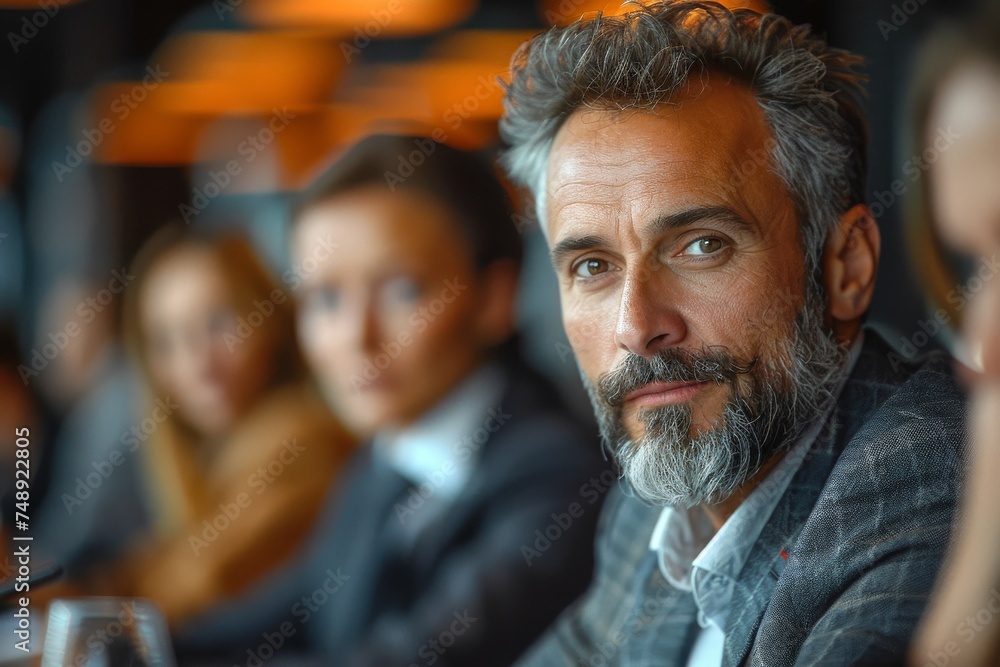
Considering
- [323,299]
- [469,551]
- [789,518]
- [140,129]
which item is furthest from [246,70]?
[789,518]

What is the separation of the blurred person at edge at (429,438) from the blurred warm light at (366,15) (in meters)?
0.17

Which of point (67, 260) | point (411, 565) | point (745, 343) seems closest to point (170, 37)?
point (67, 260)

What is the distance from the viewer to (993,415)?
0.91 meters

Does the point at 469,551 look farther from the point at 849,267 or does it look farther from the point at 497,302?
the point at 849,267

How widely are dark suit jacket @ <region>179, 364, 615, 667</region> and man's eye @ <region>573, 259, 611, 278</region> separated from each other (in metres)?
0.31

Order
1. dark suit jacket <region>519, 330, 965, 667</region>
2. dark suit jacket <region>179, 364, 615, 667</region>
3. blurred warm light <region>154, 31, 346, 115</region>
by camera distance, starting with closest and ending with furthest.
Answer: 1. dark suit jacket <region>519, 330, 965, 667</region>
2. dark suit jacket <region>179, 364, 615, 667</region>
3. blurred warm light <region>154, 31, 346, 115</region>

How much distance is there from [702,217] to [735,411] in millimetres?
212

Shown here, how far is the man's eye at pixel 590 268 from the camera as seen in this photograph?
3.36 ft

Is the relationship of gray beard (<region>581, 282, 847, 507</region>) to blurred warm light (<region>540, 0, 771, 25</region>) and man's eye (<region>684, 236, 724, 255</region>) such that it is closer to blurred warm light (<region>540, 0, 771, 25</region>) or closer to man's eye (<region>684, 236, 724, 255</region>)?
man's eye (<region>684, 236, 724, 255</region>)

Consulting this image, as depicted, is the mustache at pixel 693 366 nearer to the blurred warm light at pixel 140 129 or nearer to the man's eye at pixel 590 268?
the man's eye at pixel 590 268

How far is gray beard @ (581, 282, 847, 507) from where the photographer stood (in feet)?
3.20

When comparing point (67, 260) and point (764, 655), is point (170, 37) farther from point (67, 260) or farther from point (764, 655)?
point (764, 655)

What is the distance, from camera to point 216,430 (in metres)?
1.53

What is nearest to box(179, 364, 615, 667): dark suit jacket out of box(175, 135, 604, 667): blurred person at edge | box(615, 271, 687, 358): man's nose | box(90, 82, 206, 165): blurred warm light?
box(175, 135, 604, 667): blurred person at edge
